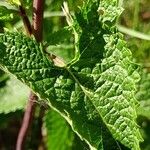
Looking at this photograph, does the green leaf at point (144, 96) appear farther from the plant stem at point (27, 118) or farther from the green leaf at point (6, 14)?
the green leaf at point (6, 14)

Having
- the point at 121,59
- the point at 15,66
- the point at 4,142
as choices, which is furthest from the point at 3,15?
the point at 4,142

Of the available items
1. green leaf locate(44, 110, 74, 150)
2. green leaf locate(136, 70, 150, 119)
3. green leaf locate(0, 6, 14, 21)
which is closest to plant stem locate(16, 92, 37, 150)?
→ green leaf locate(44, 110, 74, 150)

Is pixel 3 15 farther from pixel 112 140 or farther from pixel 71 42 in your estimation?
pixel 71 42

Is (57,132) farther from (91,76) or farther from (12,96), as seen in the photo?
(91,76)

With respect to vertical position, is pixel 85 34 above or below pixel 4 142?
above

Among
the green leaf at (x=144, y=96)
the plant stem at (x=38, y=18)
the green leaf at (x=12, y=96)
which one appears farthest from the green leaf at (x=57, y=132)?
the plant stem at (x=38, y=18)
